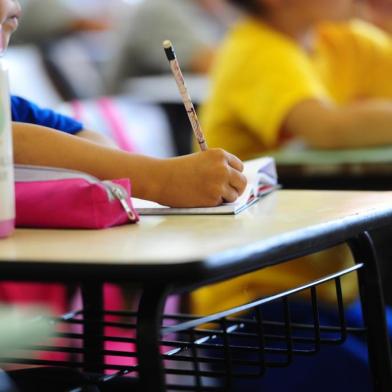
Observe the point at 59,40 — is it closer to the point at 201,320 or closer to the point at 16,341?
the point at 16,341

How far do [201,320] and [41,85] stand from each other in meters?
2.60

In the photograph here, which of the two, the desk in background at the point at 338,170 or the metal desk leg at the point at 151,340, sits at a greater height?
the desk in background at the point at 338,170

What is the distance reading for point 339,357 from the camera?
1.87m

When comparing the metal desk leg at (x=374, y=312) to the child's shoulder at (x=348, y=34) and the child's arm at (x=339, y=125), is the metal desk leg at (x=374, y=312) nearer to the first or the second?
the child's arm at (x=339, y=125)

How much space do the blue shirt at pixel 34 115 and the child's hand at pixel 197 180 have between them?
291 mm

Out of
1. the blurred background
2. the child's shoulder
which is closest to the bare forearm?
the blurred background

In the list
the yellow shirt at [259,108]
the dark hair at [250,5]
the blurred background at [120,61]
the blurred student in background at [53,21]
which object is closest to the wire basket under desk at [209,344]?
the yellow shirt at [259,108]

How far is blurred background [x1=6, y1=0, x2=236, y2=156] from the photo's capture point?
2926 mm

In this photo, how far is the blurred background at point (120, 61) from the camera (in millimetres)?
2926

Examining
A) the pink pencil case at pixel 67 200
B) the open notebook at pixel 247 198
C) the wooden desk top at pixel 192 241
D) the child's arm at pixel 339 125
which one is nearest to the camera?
the wooden desk top at pixel 192 241

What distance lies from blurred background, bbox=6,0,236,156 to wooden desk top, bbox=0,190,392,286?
1.17 metres

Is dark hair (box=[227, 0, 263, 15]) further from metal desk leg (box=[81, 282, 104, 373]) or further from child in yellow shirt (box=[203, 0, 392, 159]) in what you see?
metal desk leg (box=[81, 282, 104, 373])

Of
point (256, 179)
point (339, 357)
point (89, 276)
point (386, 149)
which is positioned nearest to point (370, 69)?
point (386, 149)

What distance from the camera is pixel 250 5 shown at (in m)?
2.55
